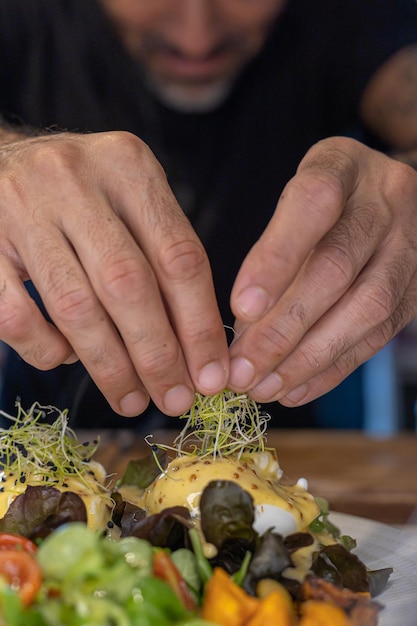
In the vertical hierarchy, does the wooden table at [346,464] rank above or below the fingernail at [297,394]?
below

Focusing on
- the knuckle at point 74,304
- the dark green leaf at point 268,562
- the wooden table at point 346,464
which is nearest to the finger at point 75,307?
the knuckle at point 74,304

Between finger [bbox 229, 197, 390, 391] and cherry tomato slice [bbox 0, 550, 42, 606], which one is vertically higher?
finger [bbox 229, 197, 390, 391]

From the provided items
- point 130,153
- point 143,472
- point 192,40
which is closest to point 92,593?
point 130,153

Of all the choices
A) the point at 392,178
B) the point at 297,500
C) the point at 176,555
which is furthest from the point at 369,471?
the point at 176,555

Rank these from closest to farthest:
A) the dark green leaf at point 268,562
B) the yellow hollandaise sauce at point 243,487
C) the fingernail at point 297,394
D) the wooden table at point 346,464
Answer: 1. the dark green leaf at point 268,562
2. the yellow hollandaise sauce at point 243,487
3. the fingernail at point 297,394
4. the wooden table at point 346,464

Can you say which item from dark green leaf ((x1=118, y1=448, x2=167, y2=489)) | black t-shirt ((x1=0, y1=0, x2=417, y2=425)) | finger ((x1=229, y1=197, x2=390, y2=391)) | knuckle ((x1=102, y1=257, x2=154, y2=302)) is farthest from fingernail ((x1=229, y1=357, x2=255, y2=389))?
black t-shirt ((x1=0, y1=0, x2=417, y2=425))

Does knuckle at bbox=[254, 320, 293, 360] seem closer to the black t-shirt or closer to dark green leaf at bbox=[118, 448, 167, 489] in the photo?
dark green leaf at bbox=[118, 448, 167, 489]

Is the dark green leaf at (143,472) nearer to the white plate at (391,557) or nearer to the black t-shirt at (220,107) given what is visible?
the white plate at (391,557)
